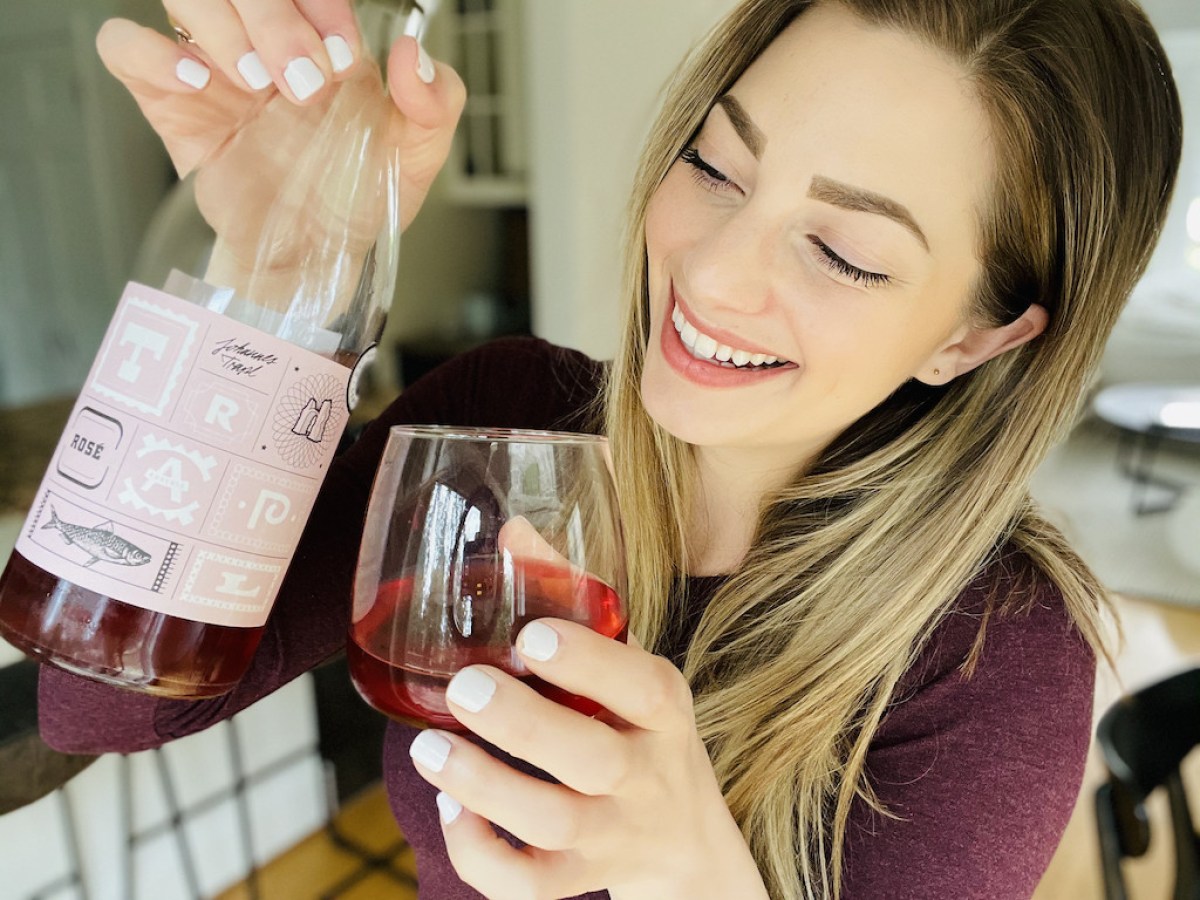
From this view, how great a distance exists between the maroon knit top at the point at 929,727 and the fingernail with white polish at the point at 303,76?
343 mm

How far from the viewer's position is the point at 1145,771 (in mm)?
1144

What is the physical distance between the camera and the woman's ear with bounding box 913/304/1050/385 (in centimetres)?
75

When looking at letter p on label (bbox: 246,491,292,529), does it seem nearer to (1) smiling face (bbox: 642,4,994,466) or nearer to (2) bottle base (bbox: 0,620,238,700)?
(2) bottle base (bbox: 0,620,238,700)

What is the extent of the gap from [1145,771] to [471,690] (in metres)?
1.16

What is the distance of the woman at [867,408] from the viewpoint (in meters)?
0.61

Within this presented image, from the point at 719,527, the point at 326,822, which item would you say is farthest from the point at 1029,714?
the point at 326,822

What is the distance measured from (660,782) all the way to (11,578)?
38cm

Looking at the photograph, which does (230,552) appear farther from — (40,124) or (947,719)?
(40,124)

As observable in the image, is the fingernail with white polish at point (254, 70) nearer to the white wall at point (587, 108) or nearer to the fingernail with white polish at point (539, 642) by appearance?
the fingernail with white polish at point (539, 642)

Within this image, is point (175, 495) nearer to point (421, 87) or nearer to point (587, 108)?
point (421, 87)

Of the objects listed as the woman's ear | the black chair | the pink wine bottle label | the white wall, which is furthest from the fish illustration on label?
the white wall

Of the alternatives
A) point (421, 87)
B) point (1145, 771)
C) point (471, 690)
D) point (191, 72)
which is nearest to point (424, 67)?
point (421, 87)

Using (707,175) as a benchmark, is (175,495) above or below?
below

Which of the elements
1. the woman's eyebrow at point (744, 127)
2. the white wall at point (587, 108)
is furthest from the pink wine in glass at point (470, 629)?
the white wall at point (587, 108)
